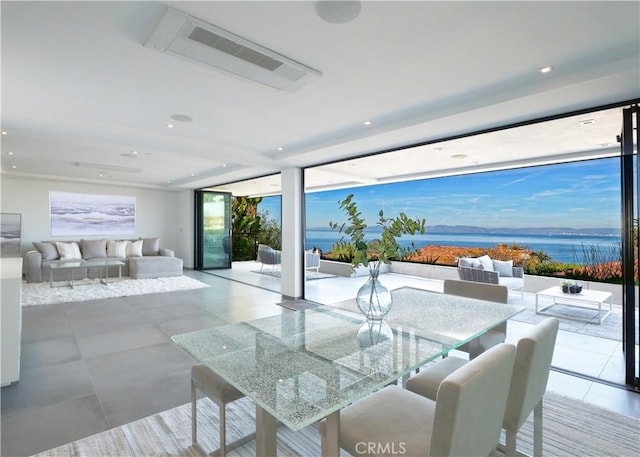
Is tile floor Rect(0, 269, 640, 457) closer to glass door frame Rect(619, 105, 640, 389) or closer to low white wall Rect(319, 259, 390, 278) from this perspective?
glass door frame Rect(619, 105, 640, 389)

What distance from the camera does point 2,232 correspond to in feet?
25.1

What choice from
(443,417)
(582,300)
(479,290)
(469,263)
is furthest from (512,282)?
(443,417)

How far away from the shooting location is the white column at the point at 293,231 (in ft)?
19.1

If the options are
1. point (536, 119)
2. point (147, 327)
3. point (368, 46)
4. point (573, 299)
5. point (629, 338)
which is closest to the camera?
point (368, 46)

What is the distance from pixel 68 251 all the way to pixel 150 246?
1.85m

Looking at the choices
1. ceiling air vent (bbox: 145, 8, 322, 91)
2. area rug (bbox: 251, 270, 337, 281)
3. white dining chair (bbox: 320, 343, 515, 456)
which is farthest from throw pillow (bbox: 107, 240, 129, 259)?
white dining chair (bbox: 320, 343, 515, 456)

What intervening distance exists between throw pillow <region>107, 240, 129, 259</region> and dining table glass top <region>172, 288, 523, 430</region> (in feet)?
26.2

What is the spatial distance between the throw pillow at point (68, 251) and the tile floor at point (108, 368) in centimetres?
312

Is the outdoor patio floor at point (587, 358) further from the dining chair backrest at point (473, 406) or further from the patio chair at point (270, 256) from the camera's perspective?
the patio chair at point (270, 256)

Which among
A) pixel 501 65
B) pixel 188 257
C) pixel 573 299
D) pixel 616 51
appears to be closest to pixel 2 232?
pixel 188 257

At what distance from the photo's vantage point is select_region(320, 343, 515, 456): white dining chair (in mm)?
1029

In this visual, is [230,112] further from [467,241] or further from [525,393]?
[467,241]

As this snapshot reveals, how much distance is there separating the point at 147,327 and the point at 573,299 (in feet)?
19.3

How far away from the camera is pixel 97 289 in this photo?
649 centimetres
